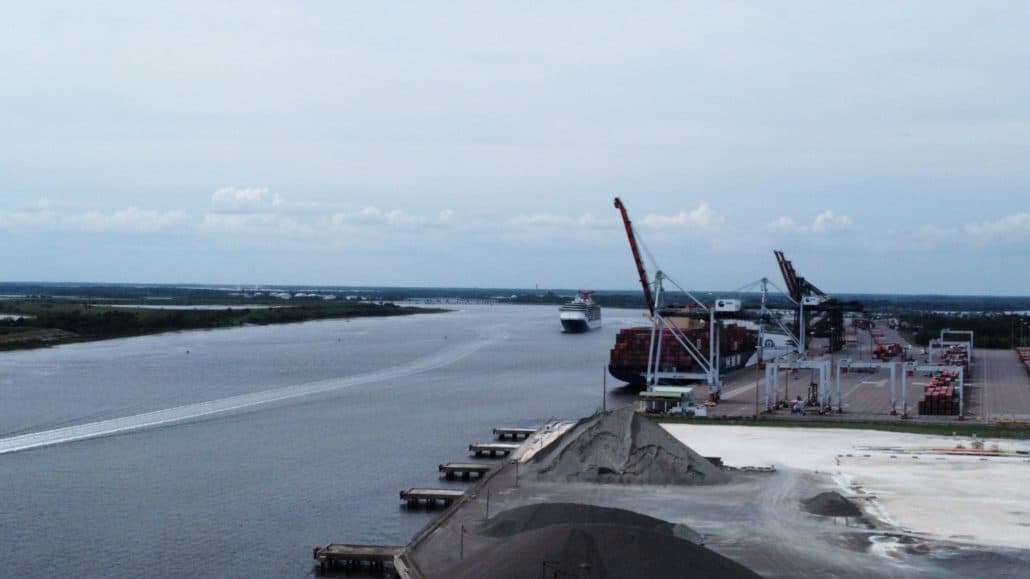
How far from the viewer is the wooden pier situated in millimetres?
20781

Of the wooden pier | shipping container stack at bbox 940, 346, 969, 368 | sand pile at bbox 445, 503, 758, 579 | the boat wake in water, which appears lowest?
the wooden pier

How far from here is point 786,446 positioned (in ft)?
112

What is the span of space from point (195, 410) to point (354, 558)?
77.6 feet

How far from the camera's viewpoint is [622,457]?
27.0 metres

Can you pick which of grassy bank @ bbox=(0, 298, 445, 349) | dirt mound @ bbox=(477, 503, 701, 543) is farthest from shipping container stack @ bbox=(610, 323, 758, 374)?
grassy bank @ bbox=(0, 298, 445, 349)

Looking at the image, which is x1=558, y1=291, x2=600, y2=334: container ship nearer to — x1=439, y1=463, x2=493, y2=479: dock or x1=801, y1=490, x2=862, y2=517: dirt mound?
x1=439, y1=463, x2=493, y2=479: dock

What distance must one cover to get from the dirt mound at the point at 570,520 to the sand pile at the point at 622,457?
5.61m

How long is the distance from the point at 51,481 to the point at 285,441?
9.43 m

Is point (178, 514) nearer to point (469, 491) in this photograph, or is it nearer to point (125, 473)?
point (125, 473)

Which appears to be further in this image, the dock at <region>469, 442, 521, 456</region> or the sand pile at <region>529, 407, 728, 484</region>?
the dock at <region>469, 442, 521, 456</region>

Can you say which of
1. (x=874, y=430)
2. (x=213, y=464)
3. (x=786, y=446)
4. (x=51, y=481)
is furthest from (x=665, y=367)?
(x=51, y=481)

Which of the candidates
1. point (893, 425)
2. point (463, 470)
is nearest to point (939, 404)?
point (893, 425)

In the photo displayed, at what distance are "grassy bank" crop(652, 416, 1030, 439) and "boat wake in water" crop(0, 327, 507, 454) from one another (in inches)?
740

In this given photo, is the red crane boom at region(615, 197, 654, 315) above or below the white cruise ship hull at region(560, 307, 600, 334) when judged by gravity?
above
